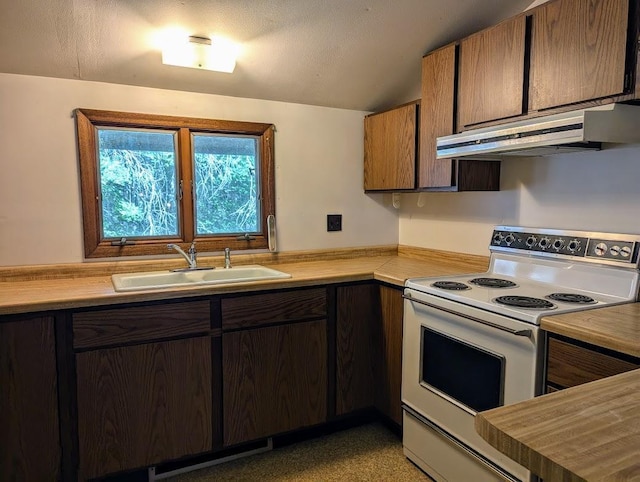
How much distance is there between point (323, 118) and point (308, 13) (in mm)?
850

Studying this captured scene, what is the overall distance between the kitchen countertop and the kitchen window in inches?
78.7

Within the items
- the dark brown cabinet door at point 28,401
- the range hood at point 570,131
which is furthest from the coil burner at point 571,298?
the dark brown cabinet door at point 28,401

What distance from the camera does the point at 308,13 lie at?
6.33ft

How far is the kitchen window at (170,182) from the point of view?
220cm

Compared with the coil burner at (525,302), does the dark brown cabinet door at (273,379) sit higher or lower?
lower

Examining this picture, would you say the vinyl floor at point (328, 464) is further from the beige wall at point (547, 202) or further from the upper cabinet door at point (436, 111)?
the upper cabinet door at point (436, 111)

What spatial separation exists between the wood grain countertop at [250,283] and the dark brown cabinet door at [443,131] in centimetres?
45

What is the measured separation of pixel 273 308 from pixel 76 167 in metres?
1.20

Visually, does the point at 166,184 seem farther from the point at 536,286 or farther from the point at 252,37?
the point at 536,286

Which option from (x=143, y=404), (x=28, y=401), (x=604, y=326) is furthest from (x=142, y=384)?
(x=604, y=326)

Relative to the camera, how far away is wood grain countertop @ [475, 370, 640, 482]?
1.83 ft

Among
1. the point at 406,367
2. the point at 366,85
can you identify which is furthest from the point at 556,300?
the point at 366,85

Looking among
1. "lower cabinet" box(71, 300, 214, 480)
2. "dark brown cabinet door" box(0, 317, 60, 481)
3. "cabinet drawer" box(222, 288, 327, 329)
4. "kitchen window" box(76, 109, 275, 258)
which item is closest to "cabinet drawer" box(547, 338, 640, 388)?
"cabinet drawer" box(222, 288, 327, 329)

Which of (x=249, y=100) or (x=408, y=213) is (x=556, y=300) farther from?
(x=249, y=100)
